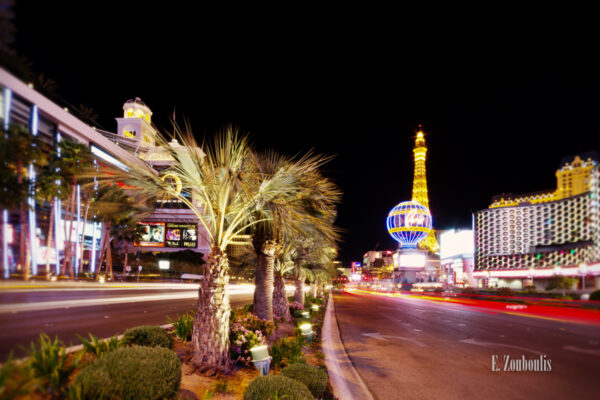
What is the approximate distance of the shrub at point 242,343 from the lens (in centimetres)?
660

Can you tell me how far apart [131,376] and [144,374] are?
13 centimetres

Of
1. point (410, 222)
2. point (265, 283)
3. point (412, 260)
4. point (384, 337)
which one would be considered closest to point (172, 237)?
point (410, 222)

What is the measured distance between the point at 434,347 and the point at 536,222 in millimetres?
131075

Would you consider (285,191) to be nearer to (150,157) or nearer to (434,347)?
(150,157)


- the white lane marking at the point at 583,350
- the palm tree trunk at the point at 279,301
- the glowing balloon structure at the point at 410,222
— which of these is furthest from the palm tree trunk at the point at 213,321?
the glowing balloon structure at the point at 410,222

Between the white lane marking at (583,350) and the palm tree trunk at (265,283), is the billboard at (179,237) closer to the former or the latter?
the palm tree trunk at (265,283)

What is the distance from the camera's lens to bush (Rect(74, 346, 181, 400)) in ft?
11.4

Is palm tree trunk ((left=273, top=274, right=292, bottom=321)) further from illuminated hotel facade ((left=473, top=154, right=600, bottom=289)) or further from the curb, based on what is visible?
illuminated hotel facade ((left=473, top=154, right=600, bottom=289))

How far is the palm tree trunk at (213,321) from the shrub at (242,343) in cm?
50

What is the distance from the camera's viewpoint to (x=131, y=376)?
12.3 feet

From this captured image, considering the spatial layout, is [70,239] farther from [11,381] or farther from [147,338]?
[147,338]

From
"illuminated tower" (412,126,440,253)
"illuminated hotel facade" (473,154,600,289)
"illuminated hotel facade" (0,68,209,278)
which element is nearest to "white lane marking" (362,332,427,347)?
"illuminated hotel facade" (0,68,209,278)

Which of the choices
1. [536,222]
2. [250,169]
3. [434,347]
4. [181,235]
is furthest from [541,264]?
[250,169]

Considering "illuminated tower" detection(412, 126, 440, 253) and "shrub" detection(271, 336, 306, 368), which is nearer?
"shrub" detection(271, 336, 306, 368)
